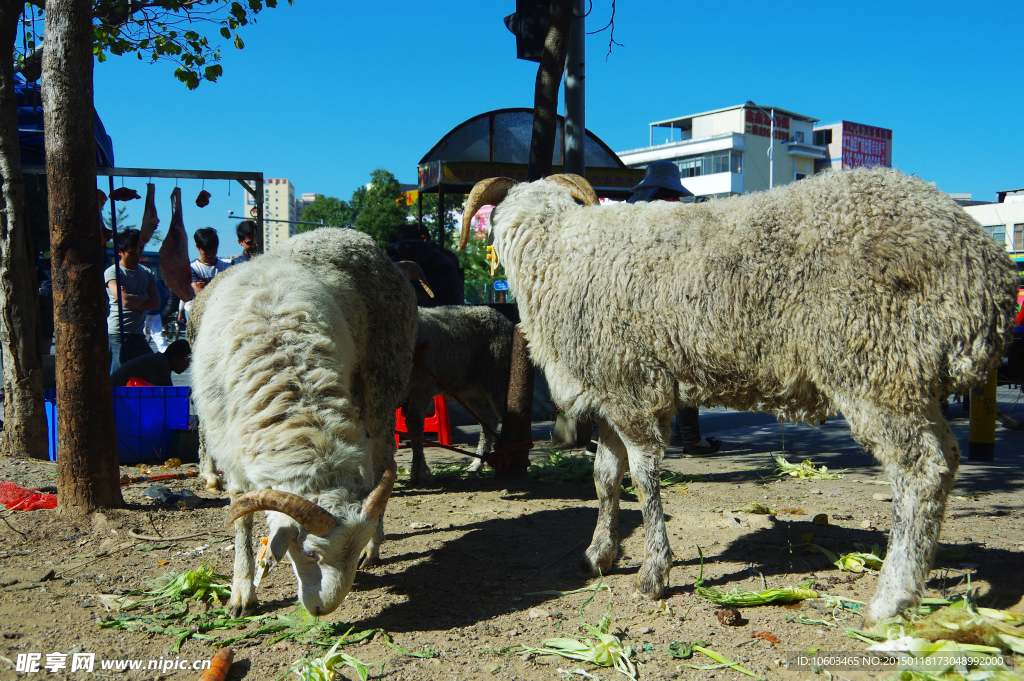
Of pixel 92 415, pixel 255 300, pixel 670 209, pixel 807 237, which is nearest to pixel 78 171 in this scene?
pixel 92 415

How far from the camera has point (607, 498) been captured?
12.8 feet

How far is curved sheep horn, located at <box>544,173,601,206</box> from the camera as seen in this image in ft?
13.0

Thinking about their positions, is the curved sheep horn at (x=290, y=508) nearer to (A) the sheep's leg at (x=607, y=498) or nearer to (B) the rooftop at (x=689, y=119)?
(A) the sheep's leg at (x=607, y=498)

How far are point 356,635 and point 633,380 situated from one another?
1770 millimetres

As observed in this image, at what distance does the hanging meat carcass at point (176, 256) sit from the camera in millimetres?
6891

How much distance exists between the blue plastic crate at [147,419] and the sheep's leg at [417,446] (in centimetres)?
214

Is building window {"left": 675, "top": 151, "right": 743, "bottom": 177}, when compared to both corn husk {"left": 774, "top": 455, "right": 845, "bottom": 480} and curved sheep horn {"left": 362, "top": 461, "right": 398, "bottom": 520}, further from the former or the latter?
curved sheep horn {"left": 362, "top": 461, "right": 398, "bottom": 520}

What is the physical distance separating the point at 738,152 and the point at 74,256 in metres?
54.4

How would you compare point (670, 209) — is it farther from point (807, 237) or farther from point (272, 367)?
point (272, 367)

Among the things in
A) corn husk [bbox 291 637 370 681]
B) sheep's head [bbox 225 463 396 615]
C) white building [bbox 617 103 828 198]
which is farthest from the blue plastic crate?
white building [bbox 617 103 828 198]

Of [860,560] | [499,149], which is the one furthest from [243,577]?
[499,149]

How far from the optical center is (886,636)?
→ 9.18ft

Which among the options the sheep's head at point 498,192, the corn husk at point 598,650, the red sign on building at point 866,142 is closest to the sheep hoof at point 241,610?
the corn husk at point 598,650

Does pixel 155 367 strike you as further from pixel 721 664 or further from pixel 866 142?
pixel 866 142
